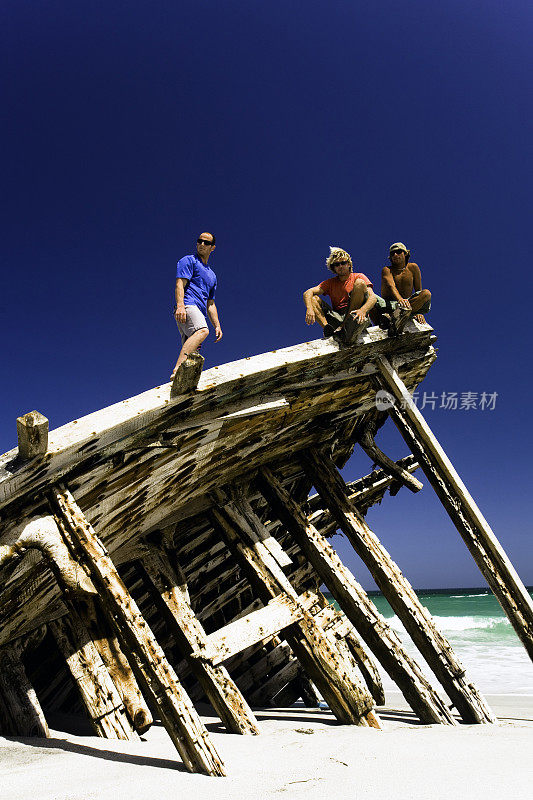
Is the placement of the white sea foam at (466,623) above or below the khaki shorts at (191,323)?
below

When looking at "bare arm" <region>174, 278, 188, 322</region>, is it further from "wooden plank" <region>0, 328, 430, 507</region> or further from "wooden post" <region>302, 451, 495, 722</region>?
"wooden post" <region>302, 451, 495, 722</region>

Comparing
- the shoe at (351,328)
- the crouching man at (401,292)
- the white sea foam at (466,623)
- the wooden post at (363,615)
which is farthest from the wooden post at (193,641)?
the white sea foam at (466,623)

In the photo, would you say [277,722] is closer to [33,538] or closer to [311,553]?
[311,553]

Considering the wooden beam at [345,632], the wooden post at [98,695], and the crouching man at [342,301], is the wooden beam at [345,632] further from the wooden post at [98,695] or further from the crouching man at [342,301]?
the crouching man at [342,301]

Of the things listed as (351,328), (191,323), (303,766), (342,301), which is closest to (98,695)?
(303,766)

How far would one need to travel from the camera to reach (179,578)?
466cm

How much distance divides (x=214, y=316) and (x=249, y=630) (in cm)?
279

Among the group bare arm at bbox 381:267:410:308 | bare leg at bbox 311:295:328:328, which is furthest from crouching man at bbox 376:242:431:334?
bare leg at bbox 311:295:328:328

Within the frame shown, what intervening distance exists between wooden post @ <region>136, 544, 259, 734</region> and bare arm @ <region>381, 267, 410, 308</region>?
3228mm

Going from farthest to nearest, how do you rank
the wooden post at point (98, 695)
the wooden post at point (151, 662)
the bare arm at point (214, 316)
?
the bare arm at point (214, 316)
the wooden post at point (98, 695)
the wooden post at point (151, 662)

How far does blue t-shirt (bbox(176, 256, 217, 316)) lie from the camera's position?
4.38m

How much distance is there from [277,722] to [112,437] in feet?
10.9

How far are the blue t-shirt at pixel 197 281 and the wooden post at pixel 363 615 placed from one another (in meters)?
1.94

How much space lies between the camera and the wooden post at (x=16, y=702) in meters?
4.47
